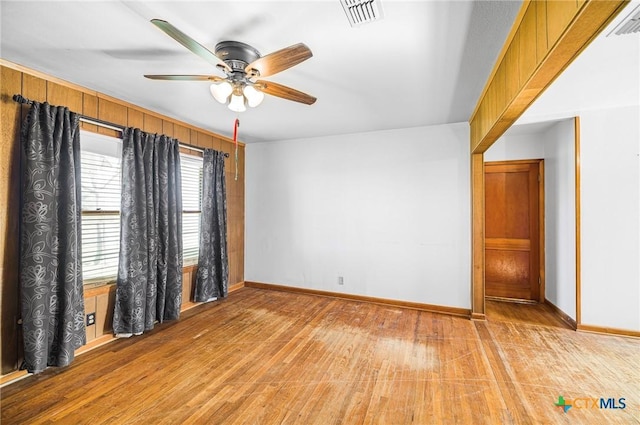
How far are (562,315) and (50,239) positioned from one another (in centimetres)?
535

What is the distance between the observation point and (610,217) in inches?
123

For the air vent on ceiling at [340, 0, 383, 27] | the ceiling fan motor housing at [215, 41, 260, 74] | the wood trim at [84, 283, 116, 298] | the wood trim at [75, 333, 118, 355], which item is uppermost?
the air vent on ceiling at [340, 0, 383, 27]

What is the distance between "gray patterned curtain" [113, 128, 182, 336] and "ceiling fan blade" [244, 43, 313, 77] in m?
1.97

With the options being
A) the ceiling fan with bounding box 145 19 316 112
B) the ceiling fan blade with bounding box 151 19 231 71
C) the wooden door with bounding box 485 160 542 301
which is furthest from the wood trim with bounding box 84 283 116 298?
the wooden door with bounding box 485 160 542 301

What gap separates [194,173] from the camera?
13.7 feet

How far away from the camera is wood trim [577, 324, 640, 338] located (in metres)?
3.04

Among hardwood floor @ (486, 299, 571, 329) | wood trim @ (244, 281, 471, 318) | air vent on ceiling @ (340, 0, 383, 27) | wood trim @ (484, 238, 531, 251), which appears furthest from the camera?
wood trim @ (484, 238, 531, 251)

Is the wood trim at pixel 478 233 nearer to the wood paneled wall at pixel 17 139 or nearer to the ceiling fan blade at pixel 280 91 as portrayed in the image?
the ceiling fan blade at pixel 280 91

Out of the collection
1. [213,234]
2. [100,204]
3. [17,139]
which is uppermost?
[17,139]

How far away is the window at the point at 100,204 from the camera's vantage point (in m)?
2.84

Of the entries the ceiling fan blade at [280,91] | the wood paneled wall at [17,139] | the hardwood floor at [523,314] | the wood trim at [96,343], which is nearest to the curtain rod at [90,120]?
the wood paneled wall at [17,139]

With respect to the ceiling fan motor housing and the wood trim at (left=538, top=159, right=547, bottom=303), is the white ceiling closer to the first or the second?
the ceiling fan motor housing

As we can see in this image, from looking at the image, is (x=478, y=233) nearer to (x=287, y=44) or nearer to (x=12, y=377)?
(x=287, y=44)

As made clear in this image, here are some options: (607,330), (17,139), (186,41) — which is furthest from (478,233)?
(17,139)
